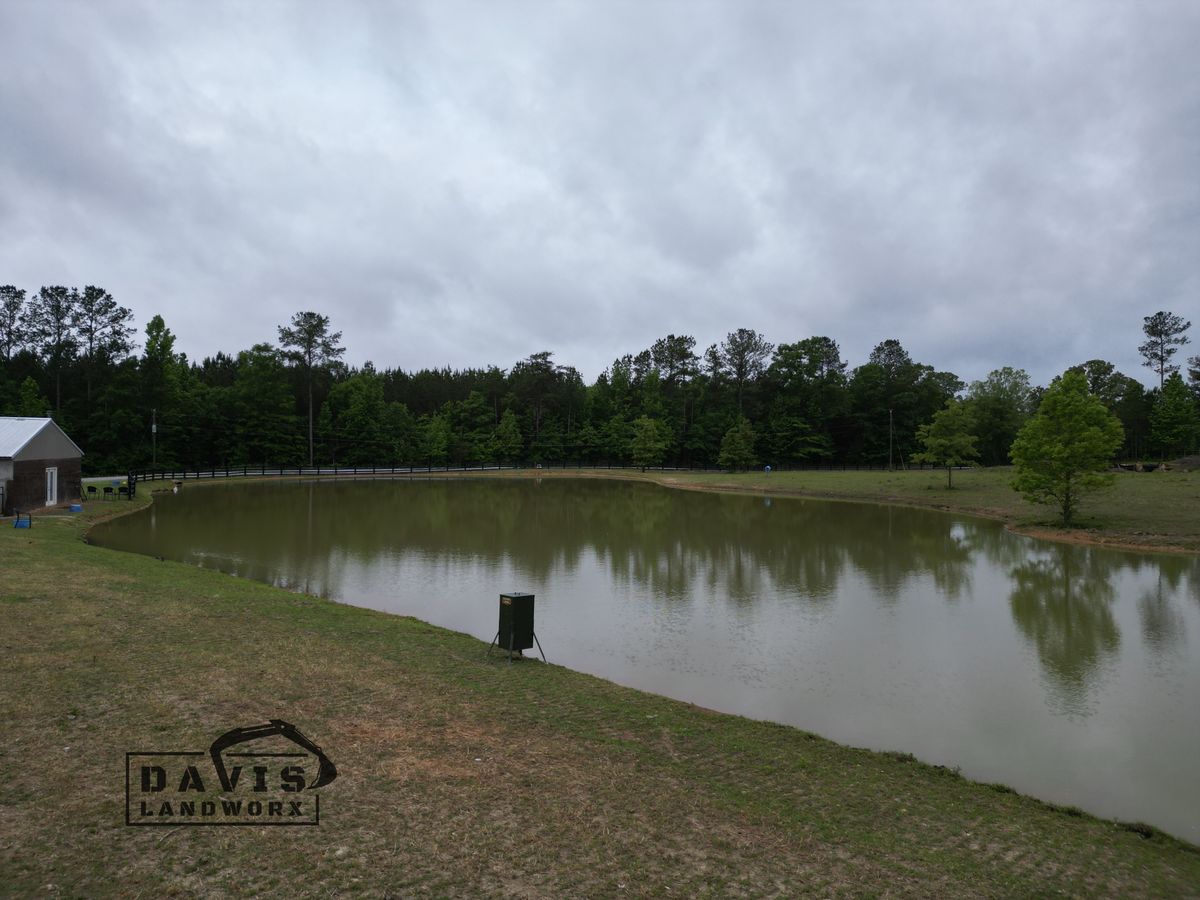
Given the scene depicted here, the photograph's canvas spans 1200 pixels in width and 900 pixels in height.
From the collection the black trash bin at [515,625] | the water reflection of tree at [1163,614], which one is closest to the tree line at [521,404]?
the water reflection of tree at [1163,614]

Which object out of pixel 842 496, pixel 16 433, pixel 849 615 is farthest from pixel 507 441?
pixel 849 615

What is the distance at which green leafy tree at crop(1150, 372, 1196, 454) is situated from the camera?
2908 inches

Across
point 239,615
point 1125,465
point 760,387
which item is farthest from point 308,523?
point 760,387

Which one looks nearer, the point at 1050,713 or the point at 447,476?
the point at 1050,713

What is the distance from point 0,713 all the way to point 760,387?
3453 inches

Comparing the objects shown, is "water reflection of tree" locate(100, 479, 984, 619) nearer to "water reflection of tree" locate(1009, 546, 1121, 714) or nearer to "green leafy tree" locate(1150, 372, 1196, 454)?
"water reflection of tree" locate(1009, 546, 1121, 714)

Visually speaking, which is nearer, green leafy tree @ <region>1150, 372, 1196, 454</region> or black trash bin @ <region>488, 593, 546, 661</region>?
black trash bin @ <region>488, 593, 546, 661</region>

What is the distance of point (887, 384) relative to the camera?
89.5 m

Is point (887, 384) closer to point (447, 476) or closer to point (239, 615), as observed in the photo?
point (447, 476)

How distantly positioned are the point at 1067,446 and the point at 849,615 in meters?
24.1

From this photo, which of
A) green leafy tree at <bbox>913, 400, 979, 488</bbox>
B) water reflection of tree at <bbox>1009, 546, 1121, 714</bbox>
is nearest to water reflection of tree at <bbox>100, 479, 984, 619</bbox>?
water reflection of tree at <bbox>1009, 546, 1121, 714</bbox>

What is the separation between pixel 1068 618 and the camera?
16703 millimetres

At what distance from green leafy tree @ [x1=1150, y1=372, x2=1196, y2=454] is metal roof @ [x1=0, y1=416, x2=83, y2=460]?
95795 mm

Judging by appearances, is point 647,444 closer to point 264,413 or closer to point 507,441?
point 507,441
